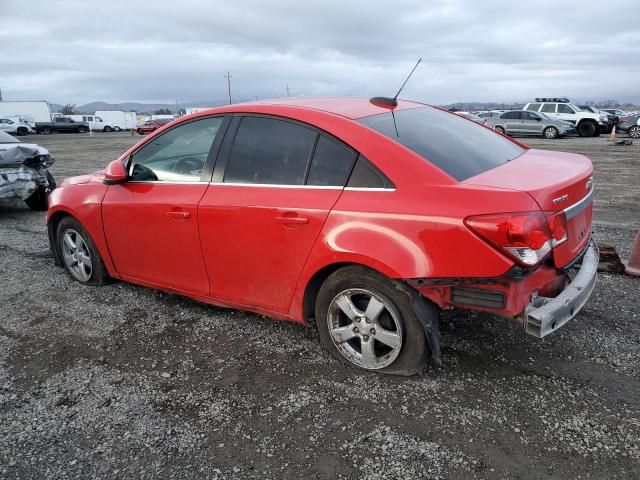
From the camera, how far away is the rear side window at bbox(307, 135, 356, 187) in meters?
2.96

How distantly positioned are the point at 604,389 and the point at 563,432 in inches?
20.6

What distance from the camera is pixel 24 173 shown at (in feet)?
25.7

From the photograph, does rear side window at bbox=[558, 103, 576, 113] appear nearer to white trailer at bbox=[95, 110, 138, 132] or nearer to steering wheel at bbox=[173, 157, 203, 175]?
steering wheel at bbox=[173, 157, 203, 175]

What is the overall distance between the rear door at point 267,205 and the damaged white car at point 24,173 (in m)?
5.72

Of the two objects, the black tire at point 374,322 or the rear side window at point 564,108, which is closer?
the black tire at point 374,322

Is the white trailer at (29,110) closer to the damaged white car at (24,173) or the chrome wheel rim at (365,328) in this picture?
the damaged white car at (24,173)

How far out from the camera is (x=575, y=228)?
9.48 feet

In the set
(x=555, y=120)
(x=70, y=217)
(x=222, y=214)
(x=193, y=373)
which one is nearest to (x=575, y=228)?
(x=222, y=214)

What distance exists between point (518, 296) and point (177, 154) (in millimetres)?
2622

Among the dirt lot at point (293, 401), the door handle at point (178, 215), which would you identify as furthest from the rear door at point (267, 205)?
the dirt lot at point (293, 401)

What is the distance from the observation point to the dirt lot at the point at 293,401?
7.88 ft

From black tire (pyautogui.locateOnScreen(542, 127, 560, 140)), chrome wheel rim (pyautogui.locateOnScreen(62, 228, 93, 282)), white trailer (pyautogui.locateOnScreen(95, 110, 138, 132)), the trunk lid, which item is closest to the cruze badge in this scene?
the trunk lid

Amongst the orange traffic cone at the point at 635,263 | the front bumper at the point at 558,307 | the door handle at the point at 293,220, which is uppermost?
the door handle at the point at 293,220

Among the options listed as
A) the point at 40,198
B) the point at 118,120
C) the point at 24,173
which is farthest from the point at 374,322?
the point at 118,120
